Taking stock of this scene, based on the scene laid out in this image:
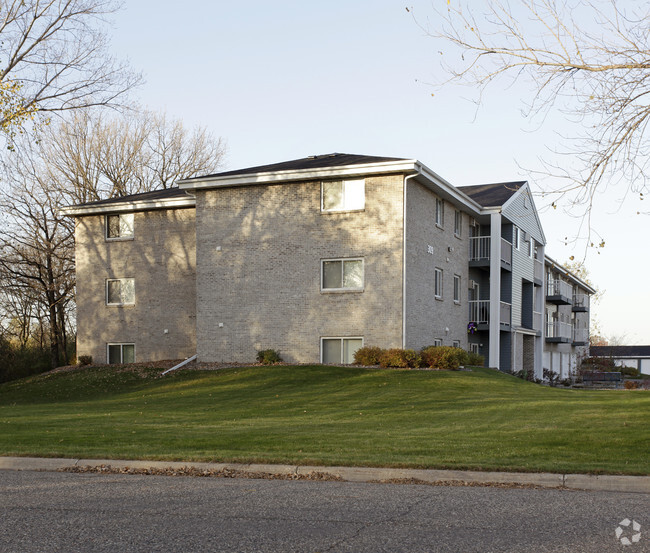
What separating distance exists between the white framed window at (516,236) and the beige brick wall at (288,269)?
1147 cm

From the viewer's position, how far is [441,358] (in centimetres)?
2575

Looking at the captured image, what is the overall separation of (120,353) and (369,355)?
42.2 feet

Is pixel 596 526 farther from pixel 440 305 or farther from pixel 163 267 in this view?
pixel 163 267

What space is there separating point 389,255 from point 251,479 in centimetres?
1768

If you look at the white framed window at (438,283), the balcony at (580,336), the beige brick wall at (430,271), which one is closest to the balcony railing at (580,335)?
the balcony at (580,336)

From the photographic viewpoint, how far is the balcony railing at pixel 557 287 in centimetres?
5068

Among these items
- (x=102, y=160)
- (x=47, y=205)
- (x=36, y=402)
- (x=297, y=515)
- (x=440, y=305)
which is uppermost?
(x=102, y=160)

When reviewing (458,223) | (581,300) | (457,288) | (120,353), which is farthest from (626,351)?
(120,353)

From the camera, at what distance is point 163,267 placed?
32562 mm

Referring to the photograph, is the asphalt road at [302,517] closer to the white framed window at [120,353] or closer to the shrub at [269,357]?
the shrub at [269,357]

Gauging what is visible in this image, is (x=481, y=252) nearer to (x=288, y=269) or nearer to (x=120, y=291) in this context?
(x=288, y=269)

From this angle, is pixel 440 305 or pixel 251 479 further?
pixel 440 305

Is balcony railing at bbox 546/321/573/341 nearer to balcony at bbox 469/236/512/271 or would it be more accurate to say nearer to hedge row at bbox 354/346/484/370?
balcony at bbox 469/236/512/271

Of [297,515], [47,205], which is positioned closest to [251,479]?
[297,515]
